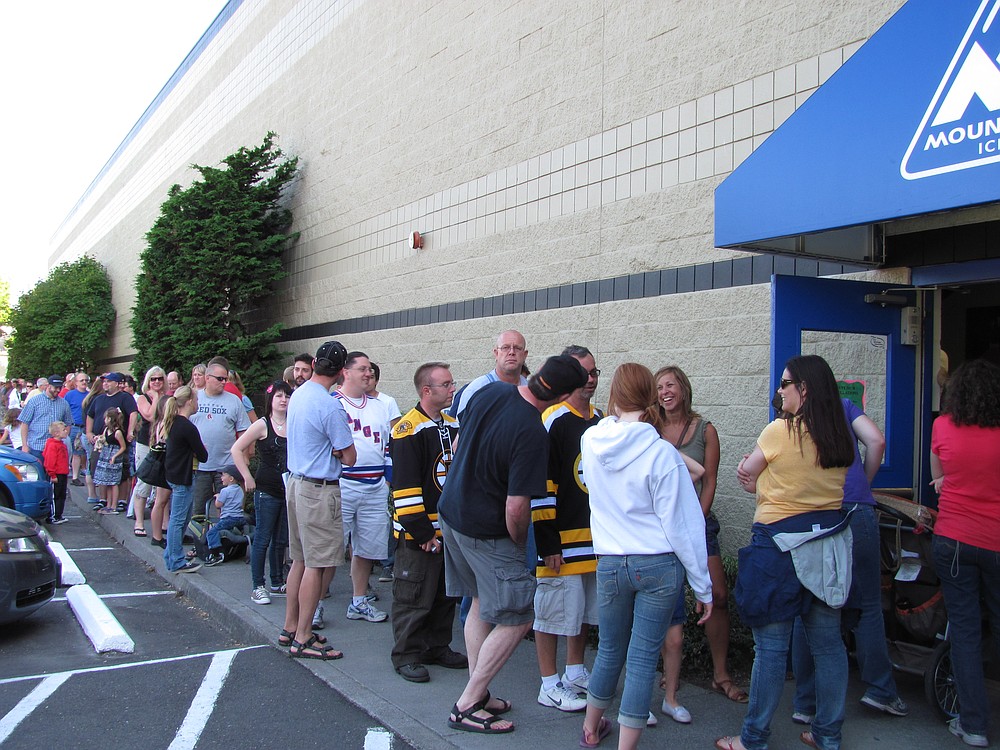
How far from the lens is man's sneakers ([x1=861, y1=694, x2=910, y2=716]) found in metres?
4.61

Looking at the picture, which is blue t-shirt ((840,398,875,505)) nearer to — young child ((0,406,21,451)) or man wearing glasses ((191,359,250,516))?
man wearing glasses ((191,359,250,516))

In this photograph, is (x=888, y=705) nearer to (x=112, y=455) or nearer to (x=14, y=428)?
(x=112, y=455)

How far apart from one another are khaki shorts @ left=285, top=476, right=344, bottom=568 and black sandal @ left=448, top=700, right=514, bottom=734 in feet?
5.23

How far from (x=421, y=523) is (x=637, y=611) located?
5.85 feet

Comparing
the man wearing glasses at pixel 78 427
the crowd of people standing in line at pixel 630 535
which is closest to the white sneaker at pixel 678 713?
the crowd of people standing in line at pixel 630 535

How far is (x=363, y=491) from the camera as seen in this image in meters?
6.79

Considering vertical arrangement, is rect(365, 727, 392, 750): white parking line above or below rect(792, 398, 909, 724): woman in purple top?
below

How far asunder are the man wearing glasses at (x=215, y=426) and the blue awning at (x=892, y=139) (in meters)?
6.18

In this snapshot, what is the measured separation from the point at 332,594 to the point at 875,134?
5.71 metres

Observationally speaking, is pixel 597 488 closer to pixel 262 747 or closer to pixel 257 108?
pixel 262 747

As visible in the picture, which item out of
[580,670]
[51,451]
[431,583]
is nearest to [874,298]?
[580,670]

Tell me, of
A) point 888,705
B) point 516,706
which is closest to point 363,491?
point 516,706

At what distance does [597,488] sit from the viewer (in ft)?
13.3

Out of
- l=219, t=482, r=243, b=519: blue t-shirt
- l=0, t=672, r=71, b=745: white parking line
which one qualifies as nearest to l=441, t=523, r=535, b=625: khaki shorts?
l=0, t=672, r=71, b=745: white parking line
